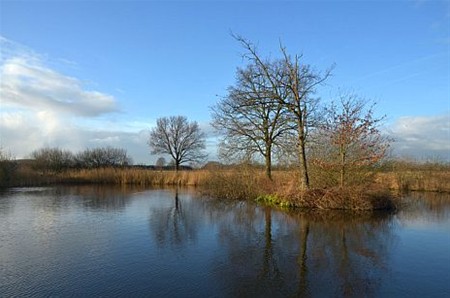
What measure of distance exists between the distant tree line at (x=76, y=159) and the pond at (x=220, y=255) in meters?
29.2

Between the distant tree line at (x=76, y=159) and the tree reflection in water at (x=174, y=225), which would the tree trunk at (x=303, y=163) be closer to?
the tree reflection in water at (x=174, y=225)

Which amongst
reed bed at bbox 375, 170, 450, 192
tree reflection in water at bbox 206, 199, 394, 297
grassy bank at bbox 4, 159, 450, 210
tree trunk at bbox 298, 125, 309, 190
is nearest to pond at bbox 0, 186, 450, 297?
tree reflection in water at bbox 206, 199, 394, 297

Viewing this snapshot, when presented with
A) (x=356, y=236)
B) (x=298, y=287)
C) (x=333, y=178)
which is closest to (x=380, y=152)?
(x=333, y=178)

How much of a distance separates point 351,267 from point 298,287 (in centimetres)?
206

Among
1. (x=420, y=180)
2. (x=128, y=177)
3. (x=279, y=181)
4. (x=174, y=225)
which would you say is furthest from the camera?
(x=128, y=177)

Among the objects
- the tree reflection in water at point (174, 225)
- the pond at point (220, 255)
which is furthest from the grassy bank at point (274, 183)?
the tree reflection in water at point (174, 225)

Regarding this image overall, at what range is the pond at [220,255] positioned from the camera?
6.96 metres

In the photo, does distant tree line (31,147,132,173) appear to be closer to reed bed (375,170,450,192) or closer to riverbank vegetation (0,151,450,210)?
riverbank vegetation (0,151,450,210)

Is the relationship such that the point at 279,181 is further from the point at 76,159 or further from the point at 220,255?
the point at 76,159

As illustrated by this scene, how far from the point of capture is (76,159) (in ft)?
160

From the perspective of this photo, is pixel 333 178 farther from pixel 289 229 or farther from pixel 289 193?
pixel 289 229

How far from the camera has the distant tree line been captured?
43438 mm

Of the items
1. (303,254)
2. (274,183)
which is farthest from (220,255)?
(274,183)

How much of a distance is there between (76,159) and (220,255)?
142 feet
